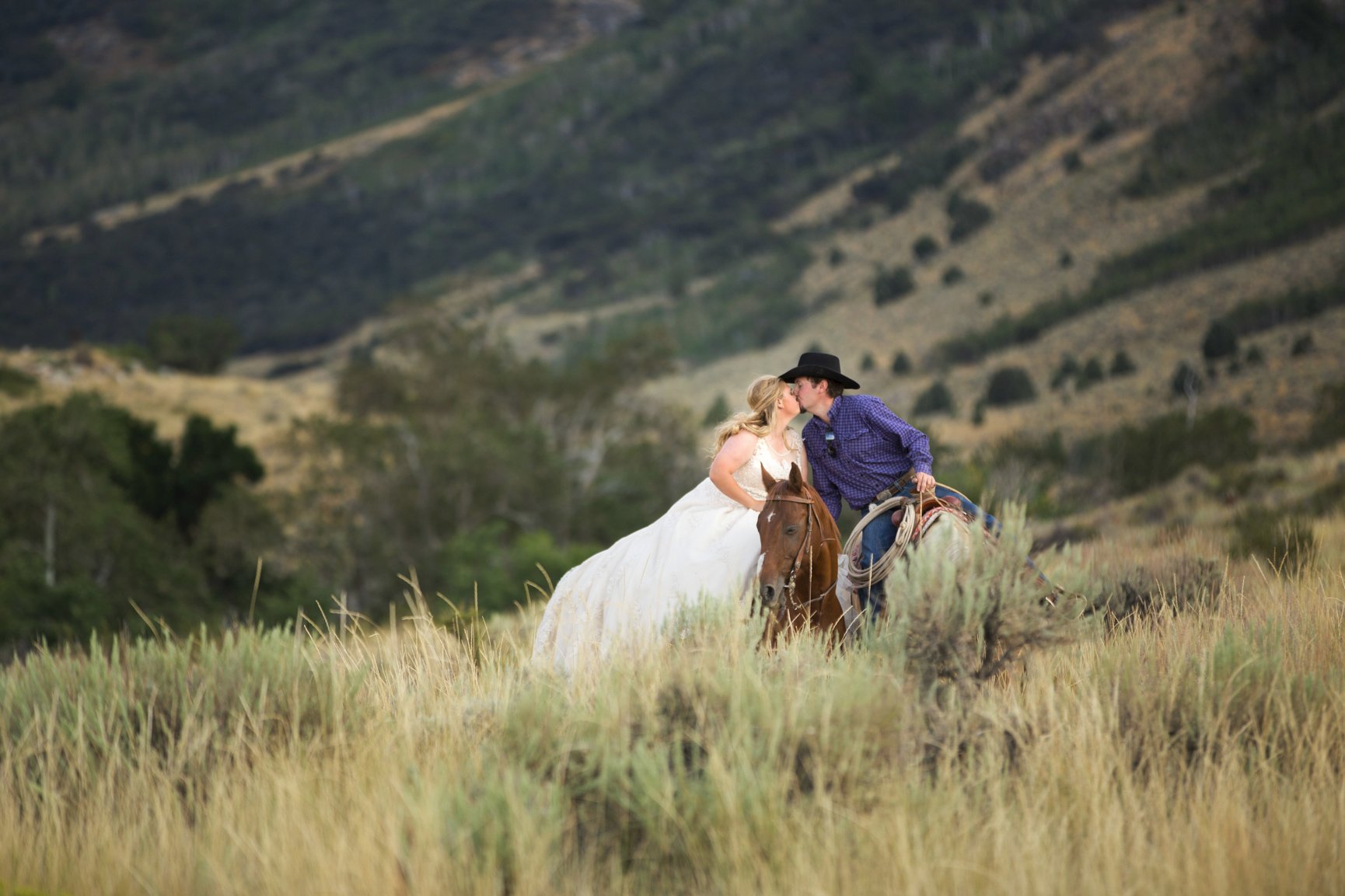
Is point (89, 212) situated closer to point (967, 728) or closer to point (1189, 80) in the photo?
point (1189, 80)

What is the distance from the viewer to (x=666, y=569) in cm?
619

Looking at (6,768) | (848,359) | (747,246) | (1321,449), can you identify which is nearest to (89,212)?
(747,246)

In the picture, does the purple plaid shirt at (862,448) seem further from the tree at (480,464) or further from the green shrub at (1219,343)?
the green shrub at (1219,343)

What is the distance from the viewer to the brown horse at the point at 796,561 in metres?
5.27

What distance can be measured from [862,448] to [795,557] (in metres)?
1.34

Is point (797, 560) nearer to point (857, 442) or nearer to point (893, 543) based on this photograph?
point (893, 543)

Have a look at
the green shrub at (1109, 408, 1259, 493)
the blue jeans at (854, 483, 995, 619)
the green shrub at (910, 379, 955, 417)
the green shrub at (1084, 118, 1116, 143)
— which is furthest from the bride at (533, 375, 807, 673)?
the green shrub at (1084, 118, 1116, 143)

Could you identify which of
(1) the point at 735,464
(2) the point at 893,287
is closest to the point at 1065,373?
(2) the point at 893,287

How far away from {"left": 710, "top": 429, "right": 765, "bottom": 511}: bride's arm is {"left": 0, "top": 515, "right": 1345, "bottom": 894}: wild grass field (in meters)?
1.67

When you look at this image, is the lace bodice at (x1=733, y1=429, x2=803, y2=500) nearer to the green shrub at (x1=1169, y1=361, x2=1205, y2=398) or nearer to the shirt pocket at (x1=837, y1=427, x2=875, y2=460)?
the shirt pocket at (x1=837, y1=427, x2=875, y2=460)

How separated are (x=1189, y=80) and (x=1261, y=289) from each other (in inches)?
1332

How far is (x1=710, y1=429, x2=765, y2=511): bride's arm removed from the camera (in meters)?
6.45

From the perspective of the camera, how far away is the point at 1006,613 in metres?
4.30

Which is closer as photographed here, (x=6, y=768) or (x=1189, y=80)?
(x=6, y=768)
